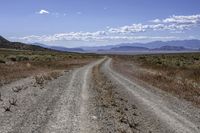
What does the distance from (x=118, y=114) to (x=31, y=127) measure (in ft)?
13.4

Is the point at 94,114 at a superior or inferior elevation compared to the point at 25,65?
superior

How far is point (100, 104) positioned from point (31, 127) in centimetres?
561

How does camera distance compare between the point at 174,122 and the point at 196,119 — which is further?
the point at 196,119

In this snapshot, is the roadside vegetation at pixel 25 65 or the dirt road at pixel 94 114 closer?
the dirt road at pixel 94 114

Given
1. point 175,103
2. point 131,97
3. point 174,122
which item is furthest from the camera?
point 131,97

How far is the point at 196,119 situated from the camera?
14.3 meters

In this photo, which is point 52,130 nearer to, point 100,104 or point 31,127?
point 31,127

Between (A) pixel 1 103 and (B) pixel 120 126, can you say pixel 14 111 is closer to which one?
(A) pixel 1 103

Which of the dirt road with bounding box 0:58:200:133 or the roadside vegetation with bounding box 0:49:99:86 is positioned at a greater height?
the dirt road with bounding box 0:58:200:133

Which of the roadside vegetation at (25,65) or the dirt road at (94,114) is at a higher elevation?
the dirt road at (94,114)

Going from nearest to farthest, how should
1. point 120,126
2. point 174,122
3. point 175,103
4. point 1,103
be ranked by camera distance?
point 120,126 → point 174,122 → point 1,103 → point 175,103

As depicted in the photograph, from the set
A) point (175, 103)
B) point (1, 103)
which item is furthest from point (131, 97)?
point (1, 103)

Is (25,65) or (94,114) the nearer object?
(94,114)

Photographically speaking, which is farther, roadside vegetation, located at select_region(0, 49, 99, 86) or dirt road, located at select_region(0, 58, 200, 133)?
roadside vegetation, located at select_region(0, 49, 99, 86)
